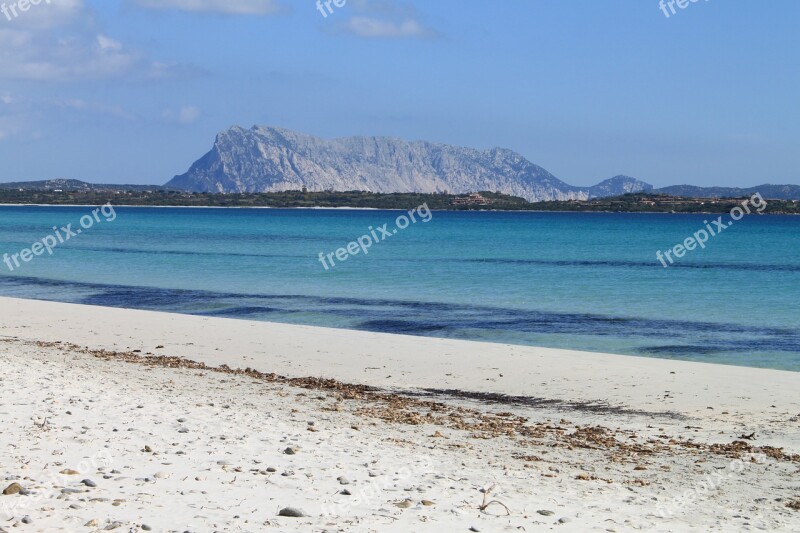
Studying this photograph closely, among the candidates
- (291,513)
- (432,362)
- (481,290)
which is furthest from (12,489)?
(481,290)

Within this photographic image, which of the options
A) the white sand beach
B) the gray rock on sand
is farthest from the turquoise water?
the gray rock on sand

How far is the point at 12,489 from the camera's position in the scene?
775 centimetres

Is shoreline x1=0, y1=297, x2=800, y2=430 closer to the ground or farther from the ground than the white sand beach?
closer to the ground

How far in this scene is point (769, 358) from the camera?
2139cm

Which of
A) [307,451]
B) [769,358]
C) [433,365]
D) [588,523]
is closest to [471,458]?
[307,451]

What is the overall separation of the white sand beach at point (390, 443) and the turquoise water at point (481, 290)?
6.64 metres

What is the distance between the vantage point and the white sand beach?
305 inches

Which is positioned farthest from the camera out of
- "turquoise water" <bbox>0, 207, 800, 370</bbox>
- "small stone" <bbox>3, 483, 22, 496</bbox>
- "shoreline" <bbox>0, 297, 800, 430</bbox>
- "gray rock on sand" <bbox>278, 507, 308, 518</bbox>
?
"turquoise water" <bbox>0, 207, 800, 370</bbox>

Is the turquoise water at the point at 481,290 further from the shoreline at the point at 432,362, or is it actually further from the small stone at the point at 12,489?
the small stone at the point at 12,489

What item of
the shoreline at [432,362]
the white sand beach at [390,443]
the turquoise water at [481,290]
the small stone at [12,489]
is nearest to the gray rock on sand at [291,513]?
the white sand beach at [390,443]

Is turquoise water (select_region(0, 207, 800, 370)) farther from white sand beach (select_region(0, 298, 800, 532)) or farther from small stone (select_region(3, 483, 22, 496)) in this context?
small stone (select_region(3, 483, 22, 496))

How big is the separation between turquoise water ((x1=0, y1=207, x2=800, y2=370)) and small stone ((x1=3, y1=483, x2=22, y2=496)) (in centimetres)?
1658

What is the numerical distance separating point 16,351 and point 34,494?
34.2 feet

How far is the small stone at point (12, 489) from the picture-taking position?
25.3 feet
